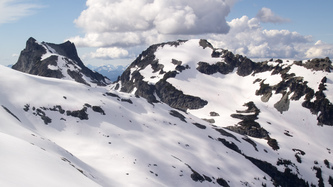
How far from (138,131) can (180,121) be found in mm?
21161

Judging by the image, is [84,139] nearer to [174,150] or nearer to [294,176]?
[174,150]

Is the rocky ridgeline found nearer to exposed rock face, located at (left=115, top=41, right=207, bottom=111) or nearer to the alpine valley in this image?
exposed rock face, located at (left=115, top=41, right=207, bottom=111)

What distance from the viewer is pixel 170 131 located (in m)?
79.1

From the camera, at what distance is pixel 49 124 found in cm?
6109

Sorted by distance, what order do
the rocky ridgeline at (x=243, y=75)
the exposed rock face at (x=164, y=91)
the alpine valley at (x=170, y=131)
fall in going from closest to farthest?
1. the alpine valley at (x=170, y=131)
2. the rocky ridgeline at (x=243, y=75)
3. the exposed rock face at (x=164, y=91)

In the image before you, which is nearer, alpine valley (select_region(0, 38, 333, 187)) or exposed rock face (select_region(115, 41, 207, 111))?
alpine valley (select_region(0, 38, 333, 187))

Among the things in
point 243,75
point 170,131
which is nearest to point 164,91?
point 243,75

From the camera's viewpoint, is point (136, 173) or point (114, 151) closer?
point (136, 173)

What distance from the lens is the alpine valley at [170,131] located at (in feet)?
133

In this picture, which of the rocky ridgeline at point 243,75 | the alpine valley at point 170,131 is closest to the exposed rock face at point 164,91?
the rocky ridgeline at point 243,75

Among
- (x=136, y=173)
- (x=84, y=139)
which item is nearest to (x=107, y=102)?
(x=84, y=139)

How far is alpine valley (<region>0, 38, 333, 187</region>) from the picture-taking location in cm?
4053

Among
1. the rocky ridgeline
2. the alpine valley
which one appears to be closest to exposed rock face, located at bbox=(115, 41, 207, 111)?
the rocky ridgeline

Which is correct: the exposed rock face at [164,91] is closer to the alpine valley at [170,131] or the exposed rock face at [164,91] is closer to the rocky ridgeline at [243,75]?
the rocky ridgeline at [243,75]
